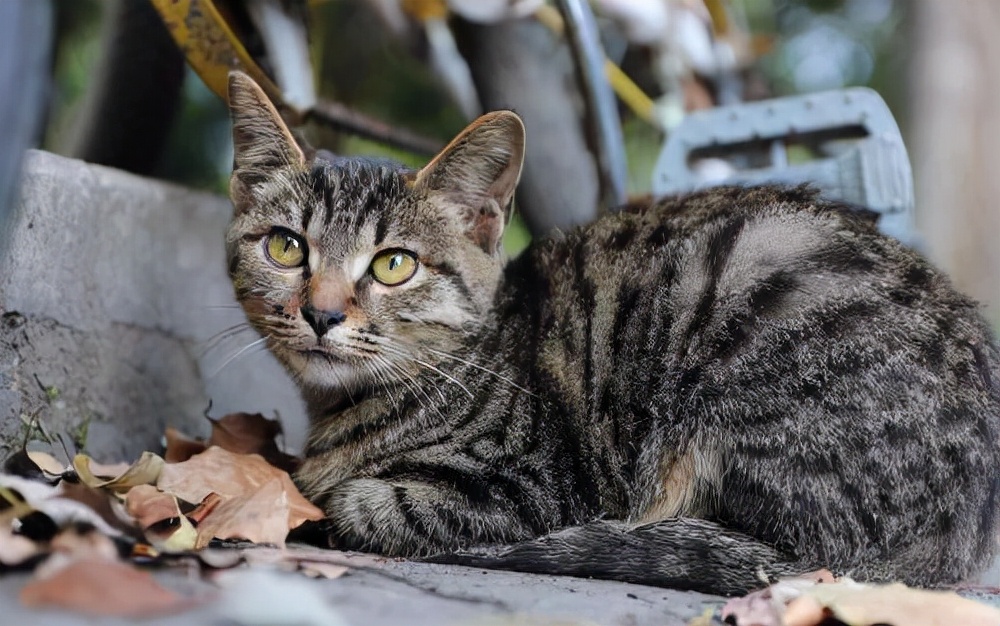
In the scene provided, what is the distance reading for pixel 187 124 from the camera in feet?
10.1

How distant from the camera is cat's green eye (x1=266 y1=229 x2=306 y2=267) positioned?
7.00ft

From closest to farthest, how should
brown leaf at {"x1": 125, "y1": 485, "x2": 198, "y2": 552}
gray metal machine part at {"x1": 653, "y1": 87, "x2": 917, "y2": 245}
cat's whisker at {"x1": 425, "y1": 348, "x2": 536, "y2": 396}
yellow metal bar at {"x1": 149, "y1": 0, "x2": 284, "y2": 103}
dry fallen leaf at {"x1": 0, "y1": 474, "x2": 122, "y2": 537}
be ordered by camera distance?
1. dry fallen leaf at {"x1": 0, "y1": 474, "x2": 122, "y2": 537}
2. brown leaf at {"x1": 125, "y1": 485, "x2": 198, "y2": 552}
3. cat's whisker at {"x1": 425, "y1": 348, "x2": 536, "y2": 396}
4. yellow metal bar at {"x1": 149, "y1": 0, "x2": 284, "y2": 103}
5. gray metal machine part at {"x1": 653, "y1": 87, "x2": 917, "y2": 245}

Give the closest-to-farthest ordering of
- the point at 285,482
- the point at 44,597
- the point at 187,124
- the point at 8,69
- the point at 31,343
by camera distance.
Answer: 1. the point at 44,597
2. the point at 8,69
3. the point at 285,482
4. the point at 31,343
5. the point at 187,124

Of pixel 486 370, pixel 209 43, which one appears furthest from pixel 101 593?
pixel 209 43

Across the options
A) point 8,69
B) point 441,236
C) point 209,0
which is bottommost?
point 441,236

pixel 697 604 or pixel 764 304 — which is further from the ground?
pixel 764 304

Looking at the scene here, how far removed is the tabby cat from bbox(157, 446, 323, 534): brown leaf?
0.26 feet

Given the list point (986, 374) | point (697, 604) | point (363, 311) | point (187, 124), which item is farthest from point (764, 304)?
point (187, 124)

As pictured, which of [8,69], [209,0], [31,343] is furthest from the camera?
[209,0]

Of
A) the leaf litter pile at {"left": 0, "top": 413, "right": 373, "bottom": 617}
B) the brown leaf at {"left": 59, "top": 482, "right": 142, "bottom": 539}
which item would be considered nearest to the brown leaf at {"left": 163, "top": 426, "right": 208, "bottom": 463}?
the leaf litter pile at {"left": 0, "top": 413, "right": 373, "bottom": 617}

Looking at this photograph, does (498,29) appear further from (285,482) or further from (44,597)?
(44,597)

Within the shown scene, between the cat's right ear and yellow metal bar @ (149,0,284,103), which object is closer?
the cat's right ear

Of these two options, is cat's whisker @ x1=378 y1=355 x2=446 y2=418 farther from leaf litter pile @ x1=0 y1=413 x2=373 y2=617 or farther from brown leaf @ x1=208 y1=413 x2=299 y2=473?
brown leaf @ x1=208 y1=413 x2=299 y2=473

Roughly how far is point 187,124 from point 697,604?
7.84 ft
